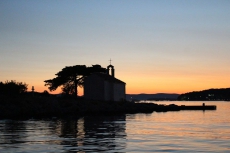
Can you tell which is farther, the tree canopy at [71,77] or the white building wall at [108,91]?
the tree canopy at [71,77]

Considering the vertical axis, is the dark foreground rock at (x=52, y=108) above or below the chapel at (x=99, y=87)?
below

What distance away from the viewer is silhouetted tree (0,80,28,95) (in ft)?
230

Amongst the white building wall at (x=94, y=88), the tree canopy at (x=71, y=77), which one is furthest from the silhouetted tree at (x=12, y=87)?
the tree canopy at (x=71, y=77)

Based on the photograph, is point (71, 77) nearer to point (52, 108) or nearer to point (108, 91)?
point (108, 91)

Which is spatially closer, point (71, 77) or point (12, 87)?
point (12, 87)

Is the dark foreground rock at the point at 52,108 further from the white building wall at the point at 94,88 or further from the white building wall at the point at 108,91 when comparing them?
the white building wall at the point at 94,88

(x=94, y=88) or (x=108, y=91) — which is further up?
(x=94, y=88)

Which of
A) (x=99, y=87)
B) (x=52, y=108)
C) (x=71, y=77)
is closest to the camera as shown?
(x=52, y=108)

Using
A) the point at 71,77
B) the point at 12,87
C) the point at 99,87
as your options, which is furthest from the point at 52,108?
the point at 71,77

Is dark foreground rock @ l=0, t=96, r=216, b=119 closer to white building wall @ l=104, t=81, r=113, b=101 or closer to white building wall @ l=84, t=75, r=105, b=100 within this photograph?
white building wall @ l=104, t=81, r=113, b=101

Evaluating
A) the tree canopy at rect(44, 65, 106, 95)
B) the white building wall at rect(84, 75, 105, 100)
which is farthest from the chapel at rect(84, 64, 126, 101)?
the tree canopy at rect(44, 65, 106, 95)

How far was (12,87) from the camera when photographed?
71.1 metres

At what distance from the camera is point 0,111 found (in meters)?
56.9

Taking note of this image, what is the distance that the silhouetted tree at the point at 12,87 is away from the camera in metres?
70.2
